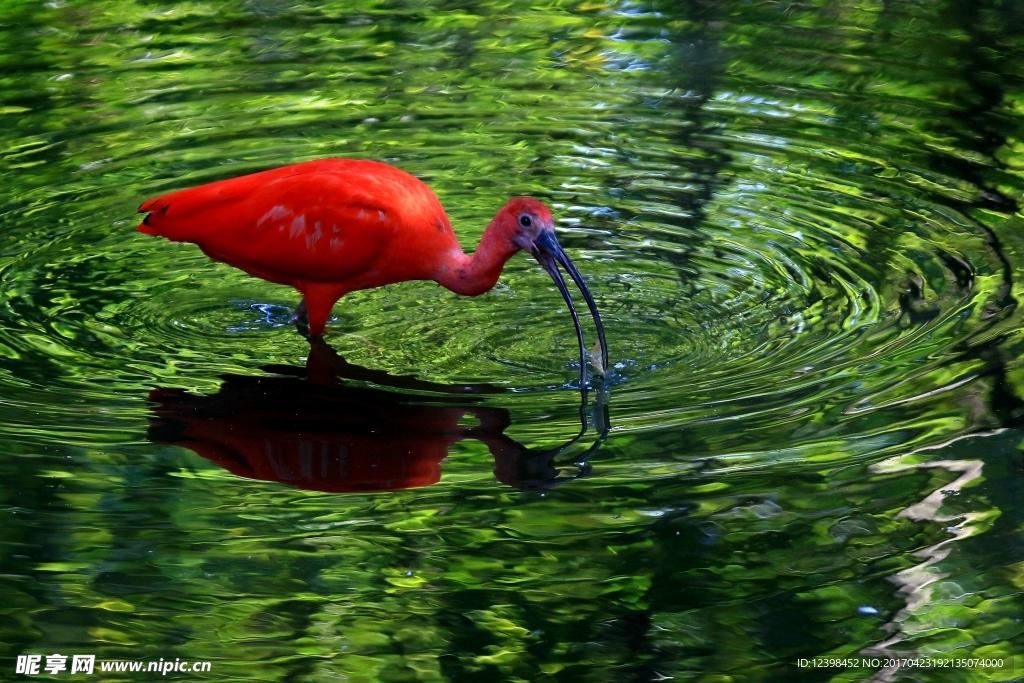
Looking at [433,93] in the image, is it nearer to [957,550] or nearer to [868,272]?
[868,272]

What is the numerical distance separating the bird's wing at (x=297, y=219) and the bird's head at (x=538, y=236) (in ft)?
1.61

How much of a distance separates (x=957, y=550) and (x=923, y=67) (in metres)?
5.57

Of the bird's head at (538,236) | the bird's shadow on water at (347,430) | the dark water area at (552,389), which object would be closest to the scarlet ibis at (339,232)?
the bird's head at (538,236)

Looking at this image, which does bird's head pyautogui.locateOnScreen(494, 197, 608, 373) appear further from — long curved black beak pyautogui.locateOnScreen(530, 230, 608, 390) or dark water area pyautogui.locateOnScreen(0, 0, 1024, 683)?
dark water area pyautogui.locateOnScreen(0, 0, 1024, 683)

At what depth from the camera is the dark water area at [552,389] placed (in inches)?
185

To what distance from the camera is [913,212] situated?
7.67 m

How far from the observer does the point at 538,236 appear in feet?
21.1

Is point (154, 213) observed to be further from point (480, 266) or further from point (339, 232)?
point (480, 266)

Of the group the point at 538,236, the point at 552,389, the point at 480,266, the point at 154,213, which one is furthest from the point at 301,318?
the point at 552,389

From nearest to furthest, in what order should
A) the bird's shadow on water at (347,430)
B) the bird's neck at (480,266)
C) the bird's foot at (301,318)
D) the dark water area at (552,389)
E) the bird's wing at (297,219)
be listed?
the dark water area at (552,389) < the bird's shadow on water at (347,430) < the bird's neck at (480,266) < the bird's wing at (297,219) < the bird's foot at (301,318)

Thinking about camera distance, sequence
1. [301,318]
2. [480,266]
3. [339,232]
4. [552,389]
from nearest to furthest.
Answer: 1. [552,389]
2. [480,266]
3. [339,232]
4. [301,318]

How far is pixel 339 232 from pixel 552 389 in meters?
1.26

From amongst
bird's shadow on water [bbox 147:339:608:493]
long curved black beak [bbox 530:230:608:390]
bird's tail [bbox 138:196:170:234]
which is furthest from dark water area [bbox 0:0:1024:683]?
bird's tail [bbox 138:196:170:234]

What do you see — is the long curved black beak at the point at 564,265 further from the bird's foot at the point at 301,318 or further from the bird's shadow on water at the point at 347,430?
the bird's foot at the point at 301,318
